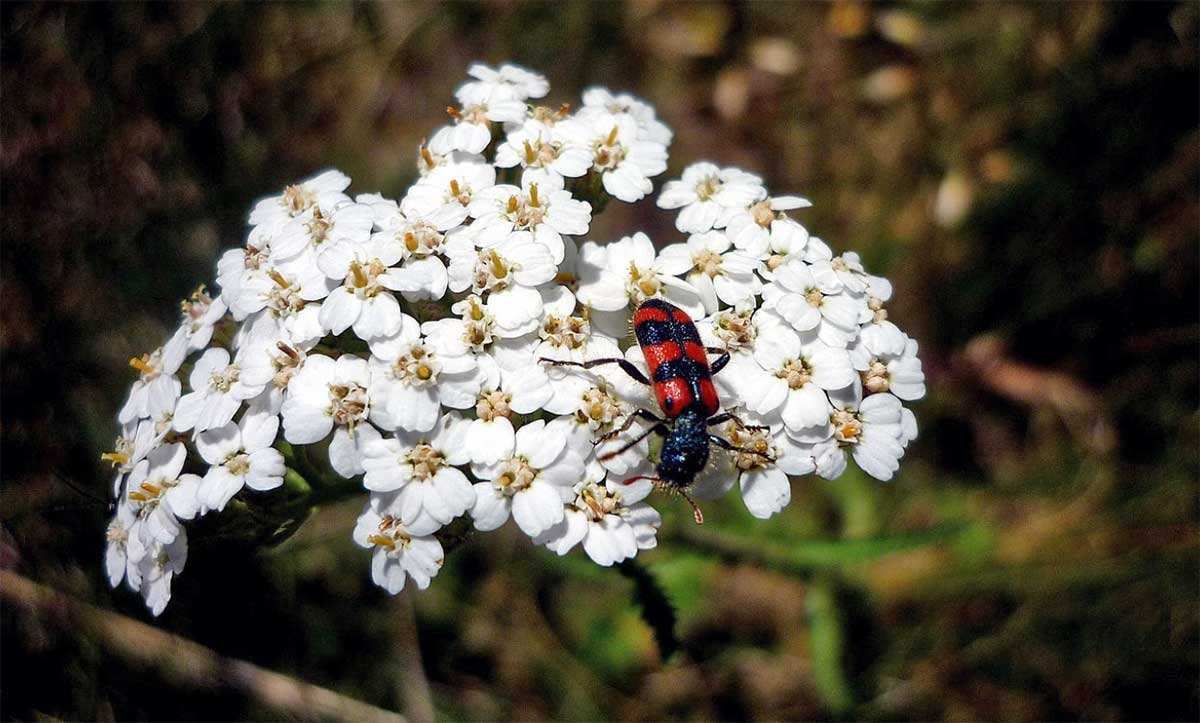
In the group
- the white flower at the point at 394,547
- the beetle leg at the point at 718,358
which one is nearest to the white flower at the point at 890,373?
the beetle leg at the point at 718,358

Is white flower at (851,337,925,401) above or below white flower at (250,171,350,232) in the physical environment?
above

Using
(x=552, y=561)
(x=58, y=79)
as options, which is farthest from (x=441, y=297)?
(x=58, y=79)

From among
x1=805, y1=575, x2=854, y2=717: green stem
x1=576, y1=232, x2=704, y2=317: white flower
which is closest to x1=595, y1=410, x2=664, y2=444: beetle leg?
x1=576, y1=232, x2=704, y2=317: white flower

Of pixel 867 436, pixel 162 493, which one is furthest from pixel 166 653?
pixel 867 436

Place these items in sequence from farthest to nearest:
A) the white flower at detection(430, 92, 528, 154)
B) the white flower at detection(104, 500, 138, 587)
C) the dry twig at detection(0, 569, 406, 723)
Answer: the dry twig at detection(0, 569, 406, 723)
the white flower at detection(430, 92, 528, 154)
the white flower at detection(104, 500, 138, 587)

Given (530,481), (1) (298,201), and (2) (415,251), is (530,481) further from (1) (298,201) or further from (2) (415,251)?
(1) (298,201)

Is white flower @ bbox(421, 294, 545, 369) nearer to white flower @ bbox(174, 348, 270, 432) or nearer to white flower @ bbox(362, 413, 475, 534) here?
white flower @ bbox(362, 413, 475, 534)

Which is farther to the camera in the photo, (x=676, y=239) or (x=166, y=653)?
(x=676, y=239)
